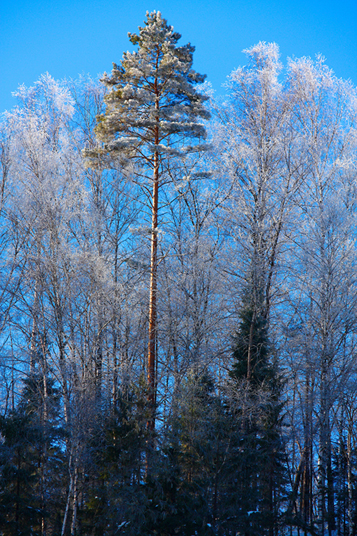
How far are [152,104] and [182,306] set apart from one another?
6.80 m

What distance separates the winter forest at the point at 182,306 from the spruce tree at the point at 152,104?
68mm

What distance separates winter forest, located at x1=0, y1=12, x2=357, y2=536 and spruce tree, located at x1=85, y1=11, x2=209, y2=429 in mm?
68

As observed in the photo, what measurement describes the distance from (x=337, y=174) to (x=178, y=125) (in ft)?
21.2

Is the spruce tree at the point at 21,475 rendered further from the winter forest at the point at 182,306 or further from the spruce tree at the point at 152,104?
the spruce tree at the point at 152,104

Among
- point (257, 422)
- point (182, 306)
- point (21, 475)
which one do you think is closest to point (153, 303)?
point (182, 306)

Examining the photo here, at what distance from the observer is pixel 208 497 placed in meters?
8.60

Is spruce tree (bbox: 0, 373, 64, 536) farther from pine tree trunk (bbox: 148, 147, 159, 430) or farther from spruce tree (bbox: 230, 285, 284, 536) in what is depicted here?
spruce tree (bbox: 230, 285, 284, 536)

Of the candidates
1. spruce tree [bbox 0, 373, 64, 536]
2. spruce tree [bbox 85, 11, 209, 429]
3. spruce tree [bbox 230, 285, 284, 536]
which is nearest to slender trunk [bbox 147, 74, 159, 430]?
spruce tree [bbox 85, 11, 209, 429]

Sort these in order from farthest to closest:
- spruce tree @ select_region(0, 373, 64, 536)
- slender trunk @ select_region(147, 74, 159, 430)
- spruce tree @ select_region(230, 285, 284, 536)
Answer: slender trunk @ select_region(147, 74, 159, 430) → spruce tree @ select_region(0, 373, 64, 536) → spruce tree @ select_region(230, 285, 284, 536)

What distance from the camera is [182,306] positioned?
50.3 feet

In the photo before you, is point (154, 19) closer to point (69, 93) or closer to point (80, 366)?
point (69, 93)

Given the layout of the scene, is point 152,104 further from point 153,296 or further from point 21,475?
point 21,475

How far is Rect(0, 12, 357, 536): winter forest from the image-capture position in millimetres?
9422

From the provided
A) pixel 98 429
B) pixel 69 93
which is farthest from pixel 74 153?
pixel 98 429
